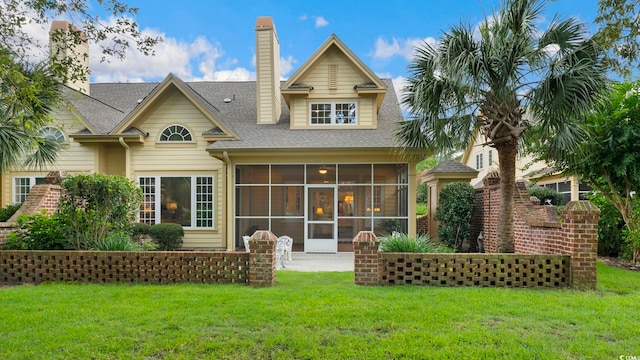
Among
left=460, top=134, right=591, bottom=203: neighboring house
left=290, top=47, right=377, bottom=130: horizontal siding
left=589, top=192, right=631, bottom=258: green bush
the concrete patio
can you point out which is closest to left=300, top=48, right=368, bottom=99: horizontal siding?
left=290, top=47, right=377, bottom=130: horizontal siding

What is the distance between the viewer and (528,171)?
2136 centimetres

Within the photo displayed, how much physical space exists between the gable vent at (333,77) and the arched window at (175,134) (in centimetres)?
493

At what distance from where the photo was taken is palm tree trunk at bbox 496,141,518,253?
7473 millimetres

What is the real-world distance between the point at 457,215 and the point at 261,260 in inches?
268

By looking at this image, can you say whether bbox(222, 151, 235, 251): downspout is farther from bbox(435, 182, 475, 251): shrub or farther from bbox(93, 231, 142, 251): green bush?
bbox(435, 182, 475, 251): shrub

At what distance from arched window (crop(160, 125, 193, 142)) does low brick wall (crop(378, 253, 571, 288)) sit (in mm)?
8307

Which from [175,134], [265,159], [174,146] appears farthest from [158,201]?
[265,159]

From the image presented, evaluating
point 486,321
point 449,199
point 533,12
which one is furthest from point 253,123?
point 486,321

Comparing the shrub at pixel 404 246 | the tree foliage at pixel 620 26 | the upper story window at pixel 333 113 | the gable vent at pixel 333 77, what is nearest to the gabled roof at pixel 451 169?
the upper story window at pixel 333 113

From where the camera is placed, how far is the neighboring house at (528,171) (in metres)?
12.7

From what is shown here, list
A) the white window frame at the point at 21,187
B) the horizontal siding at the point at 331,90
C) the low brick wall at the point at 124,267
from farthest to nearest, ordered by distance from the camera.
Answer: the horizontal siding at the point at 331,90 < the white window frame at the point at 21,187 < the low brick wall at the point at 124,267

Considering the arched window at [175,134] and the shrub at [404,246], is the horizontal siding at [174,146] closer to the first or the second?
the arched window at [175,134]

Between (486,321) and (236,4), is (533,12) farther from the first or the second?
(236,4)

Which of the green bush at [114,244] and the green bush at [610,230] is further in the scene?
the green bush at [610,230]
